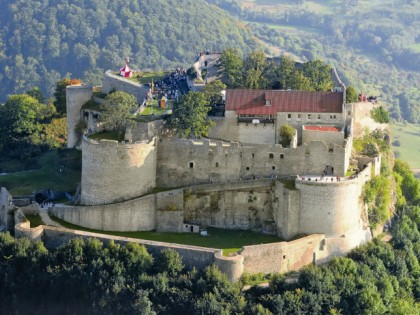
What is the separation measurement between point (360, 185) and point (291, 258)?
7774 millimetres

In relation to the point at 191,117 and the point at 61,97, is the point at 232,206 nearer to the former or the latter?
the point at 191,117

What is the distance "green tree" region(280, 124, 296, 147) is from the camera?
2480 inches

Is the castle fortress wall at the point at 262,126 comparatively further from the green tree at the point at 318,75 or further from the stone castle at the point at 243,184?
the green tree at the point at 318,75

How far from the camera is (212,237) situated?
5956cm

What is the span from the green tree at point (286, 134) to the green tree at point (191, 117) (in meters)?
5.06

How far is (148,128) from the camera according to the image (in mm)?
63562

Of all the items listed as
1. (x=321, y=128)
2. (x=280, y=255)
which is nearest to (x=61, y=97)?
(x=321, y=128)

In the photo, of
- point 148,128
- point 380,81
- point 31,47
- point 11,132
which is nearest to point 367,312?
point 148,128

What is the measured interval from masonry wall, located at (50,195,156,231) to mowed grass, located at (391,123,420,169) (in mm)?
78576

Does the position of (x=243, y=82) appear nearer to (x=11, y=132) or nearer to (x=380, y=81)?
(x=11, y=132)

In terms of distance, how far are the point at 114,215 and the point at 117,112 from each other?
9.24 meters

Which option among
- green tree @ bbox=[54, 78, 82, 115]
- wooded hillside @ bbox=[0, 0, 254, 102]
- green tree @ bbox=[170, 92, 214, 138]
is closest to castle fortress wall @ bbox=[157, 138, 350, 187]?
green tree @ bbox=[170, 92, 214, 138]

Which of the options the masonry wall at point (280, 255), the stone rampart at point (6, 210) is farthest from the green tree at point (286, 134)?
the stone rampart at point (6, 210)

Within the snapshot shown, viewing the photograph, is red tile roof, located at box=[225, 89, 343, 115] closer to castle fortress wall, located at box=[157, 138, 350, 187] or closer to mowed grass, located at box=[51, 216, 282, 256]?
castle fortress wall, located at box=[157, 138, 350, 187]
